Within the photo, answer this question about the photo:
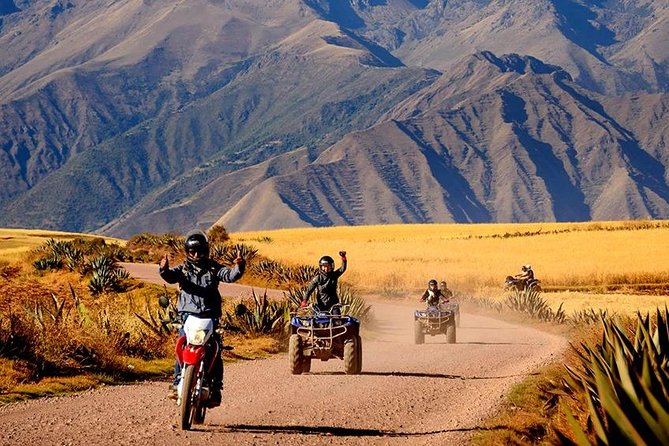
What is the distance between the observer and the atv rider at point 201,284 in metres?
11.5

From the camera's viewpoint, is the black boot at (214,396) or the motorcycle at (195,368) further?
the black boot at (214,396)

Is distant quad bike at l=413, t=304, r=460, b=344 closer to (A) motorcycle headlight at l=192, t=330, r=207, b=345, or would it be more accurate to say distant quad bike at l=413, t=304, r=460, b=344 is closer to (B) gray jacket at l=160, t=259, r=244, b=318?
(B) gray jacket at l=160, t=259, r=244, b=318

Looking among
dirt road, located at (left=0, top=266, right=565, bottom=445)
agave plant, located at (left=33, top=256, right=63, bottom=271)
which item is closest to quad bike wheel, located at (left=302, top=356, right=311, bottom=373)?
dirt road, located at (left=0, top=266, right=565, bottom=445)

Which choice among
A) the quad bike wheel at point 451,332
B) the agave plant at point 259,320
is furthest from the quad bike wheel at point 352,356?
the quad bike wheel at point 451,332

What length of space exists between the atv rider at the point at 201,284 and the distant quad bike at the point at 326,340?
16.7 feet

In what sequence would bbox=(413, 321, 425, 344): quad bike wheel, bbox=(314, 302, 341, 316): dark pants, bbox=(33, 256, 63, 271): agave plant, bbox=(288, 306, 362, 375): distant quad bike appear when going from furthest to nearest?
bbox=(33, 256, 63, 271): agave plant
bbox=(413, 321, 425, 344): quad bike wheel
bbox=(314, 302, 341, 316): dark pants
bbox=(288, 306, 362, 375): distant quad bike

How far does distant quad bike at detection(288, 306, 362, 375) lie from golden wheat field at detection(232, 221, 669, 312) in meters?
20.1

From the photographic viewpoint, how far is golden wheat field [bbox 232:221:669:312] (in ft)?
148

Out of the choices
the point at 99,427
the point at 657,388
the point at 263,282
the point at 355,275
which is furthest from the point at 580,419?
the point at 355,275

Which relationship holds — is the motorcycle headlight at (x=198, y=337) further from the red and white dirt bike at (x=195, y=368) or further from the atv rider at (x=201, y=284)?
the atv rider at (x=201, y=284)

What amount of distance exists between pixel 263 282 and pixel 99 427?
104 feet

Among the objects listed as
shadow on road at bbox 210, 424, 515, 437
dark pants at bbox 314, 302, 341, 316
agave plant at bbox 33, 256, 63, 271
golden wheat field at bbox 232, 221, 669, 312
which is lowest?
shadow on road at bbox 210, 424, 515, 437

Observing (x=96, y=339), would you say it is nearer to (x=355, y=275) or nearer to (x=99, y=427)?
(x=99, y=427)

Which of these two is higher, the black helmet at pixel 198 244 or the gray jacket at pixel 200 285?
the black helmet at pixel 198 244
